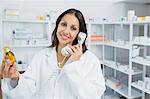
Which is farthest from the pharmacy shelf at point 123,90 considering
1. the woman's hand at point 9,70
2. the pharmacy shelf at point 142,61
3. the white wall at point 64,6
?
the woman's hand at point 9,70

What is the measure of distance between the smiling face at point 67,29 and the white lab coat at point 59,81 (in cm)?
11

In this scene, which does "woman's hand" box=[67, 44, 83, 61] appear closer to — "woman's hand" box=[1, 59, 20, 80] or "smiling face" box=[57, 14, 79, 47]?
"smiling face" box=[57, 14, 79, 47]

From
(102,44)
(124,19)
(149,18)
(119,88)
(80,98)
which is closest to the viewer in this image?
(80,98)

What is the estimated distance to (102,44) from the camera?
2922mm

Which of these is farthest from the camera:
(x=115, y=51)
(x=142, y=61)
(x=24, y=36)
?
(x=115, y=51)

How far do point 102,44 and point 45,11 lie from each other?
954mm

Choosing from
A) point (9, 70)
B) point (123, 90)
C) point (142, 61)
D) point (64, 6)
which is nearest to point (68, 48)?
point (9, 70)

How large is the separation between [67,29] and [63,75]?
9.1 inches

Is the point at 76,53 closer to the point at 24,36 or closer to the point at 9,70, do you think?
the point at 9,70

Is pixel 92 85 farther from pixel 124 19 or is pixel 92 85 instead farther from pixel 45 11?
pixel 45 11

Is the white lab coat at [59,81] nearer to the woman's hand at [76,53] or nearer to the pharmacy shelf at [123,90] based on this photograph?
the woman's hand at [76,53]

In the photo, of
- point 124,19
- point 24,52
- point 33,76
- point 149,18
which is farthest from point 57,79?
point 24,52

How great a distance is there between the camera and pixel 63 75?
3.23 feet

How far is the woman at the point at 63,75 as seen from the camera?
0.93 metres
